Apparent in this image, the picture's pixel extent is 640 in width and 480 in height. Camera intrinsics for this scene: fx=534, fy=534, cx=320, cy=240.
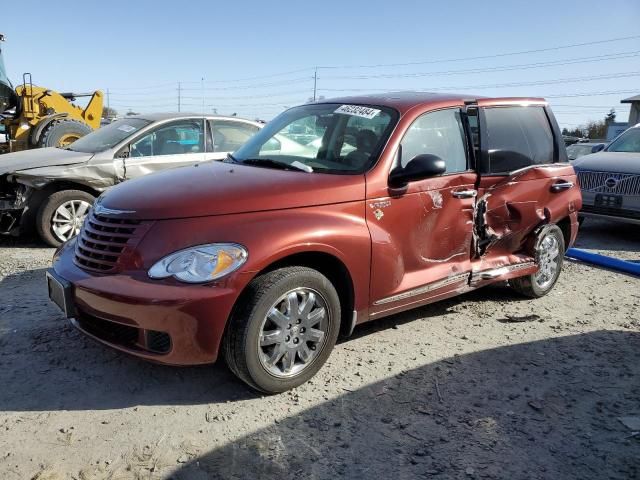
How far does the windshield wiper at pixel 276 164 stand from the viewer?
371cm

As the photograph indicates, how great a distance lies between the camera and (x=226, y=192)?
3.22 metres

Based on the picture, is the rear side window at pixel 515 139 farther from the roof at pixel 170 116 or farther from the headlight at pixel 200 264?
the roof at pixel 170 116

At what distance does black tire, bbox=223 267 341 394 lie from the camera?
2973mm

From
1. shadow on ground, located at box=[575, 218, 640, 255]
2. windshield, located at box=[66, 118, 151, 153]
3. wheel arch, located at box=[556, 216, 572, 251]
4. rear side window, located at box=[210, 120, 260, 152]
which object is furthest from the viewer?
shadow on ground, located at box=[575, 218, 640, 255]

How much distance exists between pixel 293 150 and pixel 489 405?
2248 millimetres

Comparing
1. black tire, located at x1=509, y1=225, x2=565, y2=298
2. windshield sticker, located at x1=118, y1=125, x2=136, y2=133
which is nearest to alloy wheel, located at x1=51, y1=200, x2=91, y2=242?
windshield sticker, located at x1=118, y1=125, x2=136, y2=133

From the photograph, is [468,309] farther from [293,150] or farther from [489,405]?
[293,150]

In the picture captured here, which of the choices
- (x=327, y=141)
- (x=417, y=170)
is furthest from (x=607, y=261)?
(x=327, y=141)

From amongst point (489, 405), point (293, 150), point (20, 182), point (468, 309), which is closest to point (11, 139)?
point (20, 182)

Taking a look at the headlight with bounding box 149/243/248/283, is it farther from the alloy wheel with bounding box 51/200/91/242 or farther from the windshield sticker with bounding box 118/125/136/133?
the windshield sticker with bounding box 118/125/136/133

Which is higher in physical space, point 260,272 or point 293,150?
point 293,150

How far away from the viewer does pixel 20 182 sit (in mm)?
6145

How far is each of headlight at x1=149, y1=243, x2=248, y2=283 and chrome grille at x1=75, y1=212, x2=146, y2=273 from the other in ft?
0.85

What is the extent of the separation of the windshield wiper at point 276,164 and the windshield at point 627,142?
711 cm
